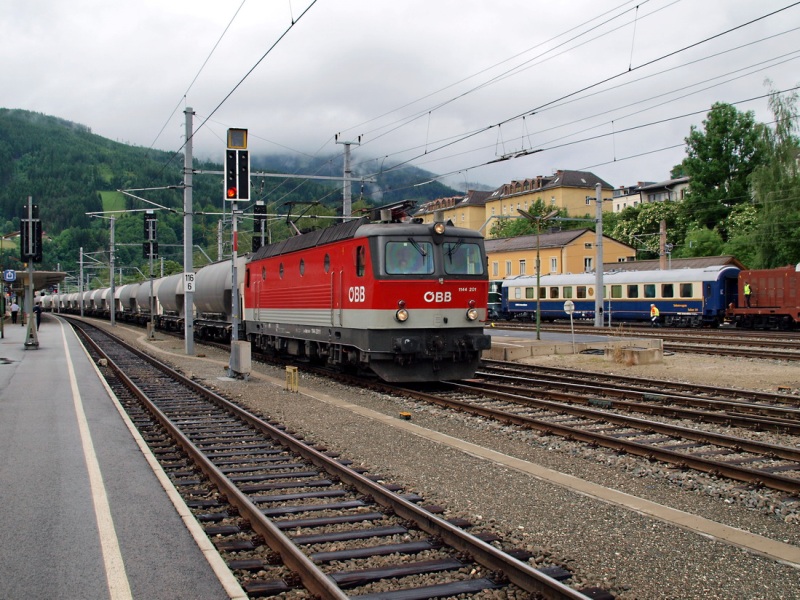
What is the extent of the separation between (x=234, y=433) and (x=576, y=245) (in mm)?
56966

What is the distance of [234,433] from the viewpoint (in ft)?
36.9

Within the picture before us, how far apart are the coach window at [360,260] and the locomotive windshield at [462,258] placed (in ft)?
5.51

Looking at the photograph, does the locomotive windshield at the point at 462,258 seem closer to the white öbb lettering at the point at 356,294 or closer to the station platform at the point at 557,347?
A: the white öbb lettering at the point at 356,294

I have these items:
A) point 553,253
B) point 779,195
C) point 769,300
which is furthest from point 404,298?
point 553,253

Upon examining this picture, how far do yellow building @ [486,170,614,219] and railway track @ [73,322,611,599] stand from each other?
100m

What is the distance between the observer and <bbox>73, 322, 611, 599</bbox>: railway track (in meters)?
5.12

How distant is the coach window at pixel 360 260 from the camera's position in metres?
15.2

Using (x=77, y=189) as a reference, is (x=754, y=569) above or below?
below

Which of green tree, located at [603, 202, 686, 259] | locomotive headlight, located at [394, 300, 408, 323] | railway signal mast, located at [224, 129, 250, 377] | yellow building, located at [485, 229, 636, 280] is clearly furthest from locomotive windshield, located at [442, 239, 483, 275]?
green tree, located at [603, 202, 686, 259]

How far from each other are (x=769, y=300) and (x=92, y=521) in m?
37.5

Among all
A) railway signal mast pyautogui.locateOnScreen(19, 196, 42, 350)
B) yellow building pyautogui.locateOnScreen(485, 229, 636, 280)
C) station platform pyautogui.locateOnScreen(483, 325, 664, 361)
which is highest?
yellow building pyautogui.locateOnScreen(485, 229, 636, 280)

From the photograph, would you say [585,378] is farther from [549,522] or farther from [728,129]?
[728,129]

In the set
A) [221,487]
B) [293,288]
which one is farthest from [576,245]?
[221,487]

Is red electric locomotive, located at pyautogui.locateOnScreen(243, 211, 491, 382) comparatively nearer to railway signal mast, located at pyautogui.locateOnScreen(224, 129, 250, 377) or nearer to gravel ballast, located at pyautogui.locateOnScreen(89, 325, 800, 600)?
gravel ballast, located at pyautogui.locateOnScreen(89, 325, 800, 600)
